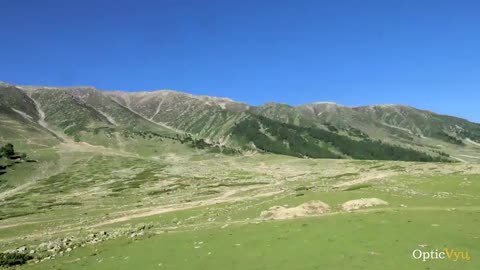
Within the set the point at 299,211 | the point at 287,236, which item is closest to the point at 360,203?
the point at 299,211

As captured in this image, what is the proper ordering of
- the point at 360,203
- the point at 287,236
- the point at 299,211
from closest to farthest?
the point at 287,236, the point at 299,211, the point at 360,203

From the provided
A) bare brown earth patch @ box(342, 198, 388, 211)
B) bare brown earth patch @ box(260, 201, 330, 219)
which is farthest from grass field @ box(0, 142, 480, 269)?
bare brown earth patch @ box(342, 198, 388, 211)

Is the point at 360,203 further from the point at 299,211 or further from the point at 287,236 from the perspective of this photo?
the point at 287,236

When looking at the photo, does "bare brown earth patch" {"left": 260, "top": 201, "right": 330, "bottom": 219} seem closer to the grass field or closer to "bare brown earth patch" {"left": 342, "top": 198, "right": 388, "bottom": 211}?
the grass field

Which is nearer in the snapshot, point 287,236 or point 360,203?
point 287,236

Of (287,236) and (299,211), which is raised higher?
(299,211)

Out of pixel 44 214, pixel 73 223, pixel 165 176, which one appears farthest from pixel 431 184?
pixel 165 176

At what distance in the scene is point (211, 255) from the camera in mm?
31984

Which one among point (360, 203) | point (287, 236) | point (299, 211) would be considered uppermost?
point (360, 203)

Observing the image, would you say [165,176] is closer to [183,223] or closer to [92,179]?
[92,179]

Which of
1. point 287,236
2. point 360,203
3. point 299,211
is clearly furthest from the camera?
point 360,203

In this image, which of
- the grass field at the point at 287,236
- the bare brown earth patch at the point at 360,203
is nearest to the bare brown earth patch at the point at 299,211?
the grass field at the point at 287,236

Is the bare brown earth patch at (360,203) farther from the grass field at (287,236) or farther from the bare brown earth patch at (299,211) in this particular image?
the bare brown earth patch at (299,211)

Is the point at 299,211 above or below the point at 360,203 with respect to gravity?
below
